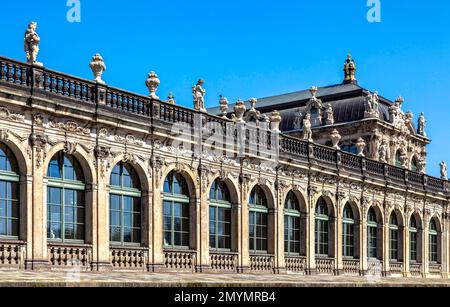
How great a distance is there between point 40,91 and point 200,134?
7.86 m

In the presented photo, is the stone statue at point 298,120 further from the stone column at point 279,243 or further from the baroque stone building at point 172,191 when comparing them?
the stone column at point 279,243

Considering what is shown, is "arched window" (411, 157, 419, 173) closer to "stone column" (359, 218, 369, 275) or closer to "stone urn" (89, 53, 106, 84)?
"stone column" (359, 218, 369, 275)

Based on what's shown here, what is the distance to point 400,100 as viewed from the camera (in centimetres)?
5812

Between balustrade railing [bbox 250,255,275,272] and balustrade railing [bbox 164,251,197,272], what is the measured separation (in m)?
3.94

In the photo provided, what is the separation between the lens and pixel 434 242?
52.2m

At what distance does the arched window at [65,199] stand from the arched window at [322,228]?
14933 millimetres

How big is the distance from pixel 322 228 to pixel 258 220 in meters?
5.34

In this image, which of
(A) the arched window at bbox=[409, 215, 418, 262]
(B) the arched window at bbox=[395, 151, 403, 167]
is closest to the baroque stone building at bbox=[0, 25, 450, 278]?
(A) the arched window at bbox=[409, 215, 418, 262]

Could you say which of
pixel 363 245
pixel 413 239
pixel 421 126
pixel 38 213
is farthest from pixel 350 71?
pixel 38 213

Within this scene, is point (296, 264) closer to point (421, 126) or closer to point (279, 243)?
point (279, 243)

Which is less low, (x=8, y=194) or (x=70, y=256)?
(x=8, y=194)
